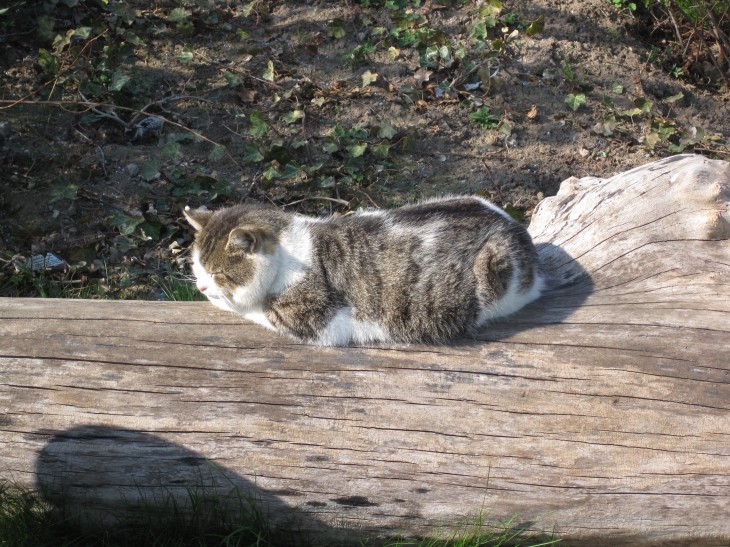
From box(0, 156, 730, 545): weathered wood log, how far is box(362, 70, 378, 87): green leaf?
2955 mm

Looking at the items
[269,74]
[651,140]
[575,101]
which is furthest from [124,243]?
[651,140]

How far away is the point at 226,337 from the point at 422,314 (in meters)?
0.85

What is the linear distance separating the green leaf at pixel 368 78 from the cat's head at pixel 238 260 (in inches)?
97.3

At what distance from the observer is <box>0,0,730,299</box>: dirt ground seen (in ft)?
15.6


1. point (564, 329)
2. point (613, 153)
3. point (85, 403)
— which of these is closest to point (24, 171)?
point (85, 403)

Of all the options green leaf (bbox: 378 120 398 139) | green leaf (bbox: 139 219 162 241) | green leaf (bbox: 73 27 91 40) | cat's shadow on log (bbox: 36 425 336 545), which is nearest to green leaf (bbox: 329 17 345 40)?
green leaf (bbox: 378 120 398 139)

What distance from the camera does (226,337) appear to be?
3.18 meters

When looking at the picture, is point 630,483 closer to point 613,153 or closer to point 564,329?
point 564,329

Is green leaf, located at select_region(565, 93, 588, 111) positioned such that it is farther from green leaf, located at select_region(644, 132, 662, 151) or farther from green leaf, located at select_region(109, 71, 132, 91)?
green leaf, located at select_region(109, 71, 132, 91)

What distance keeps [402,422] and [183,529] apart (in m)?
0.99

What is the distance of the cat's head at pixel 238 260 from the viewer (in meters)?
3.25

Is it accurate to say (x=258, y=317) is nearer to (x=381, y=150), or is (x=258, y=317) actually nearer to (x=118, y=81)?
(x=381, y=150)

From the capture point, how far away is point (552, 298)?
3.39m

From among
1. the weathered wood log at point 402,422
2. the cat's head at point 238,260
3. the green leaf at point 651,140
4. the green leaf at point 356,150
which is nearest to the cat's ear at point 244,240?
the cat's head at point 238,260
